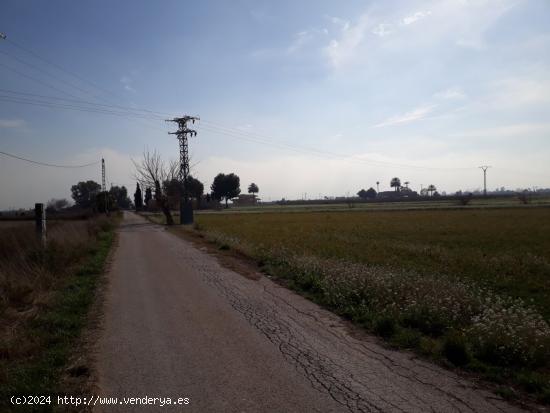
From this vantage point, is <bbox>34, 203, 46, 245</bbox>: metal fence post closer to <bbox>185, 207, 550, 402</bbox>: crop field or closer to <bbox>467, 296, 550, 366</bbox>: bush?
<bbox>185, 207, 550, 402</bbox>: crop field

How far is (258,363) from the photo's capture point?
5.66m

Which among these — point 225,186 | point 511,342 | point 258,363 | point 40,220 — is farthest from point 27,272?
point 225,186

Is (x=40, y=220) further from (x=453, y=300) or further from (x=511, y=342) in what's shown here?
(x=511, y=342)

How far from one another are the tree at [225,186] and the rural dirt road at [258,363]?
157m

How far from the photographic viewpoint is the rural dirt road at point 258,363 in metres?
4.59

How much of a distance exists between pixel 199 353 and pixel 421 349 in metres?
3.20

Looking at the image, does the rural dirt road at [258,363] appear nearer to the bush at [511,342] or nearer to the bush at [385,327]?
the bush at [385,327]

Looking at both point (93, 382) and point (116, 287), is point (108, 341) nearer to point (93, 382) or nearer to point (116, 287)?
point (93, 382)

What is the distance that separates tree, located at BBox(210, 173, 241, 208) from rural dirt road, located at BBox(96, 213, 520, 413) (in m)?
157

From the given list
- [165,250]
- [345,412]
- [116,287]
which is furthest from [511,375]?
[165,250]

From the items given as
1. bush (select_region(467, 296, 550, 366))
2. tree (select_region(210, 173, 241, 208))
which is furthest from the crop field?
tree (select_region(210, 173, 241, 208))

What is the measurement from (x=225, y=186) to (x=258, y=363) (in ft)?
528

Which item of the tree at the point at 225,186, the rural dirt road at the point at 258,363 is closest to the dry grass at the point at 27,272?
the rural dirt road at the point at 258,363

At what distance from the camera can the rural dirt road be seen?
→ 15.1ft
